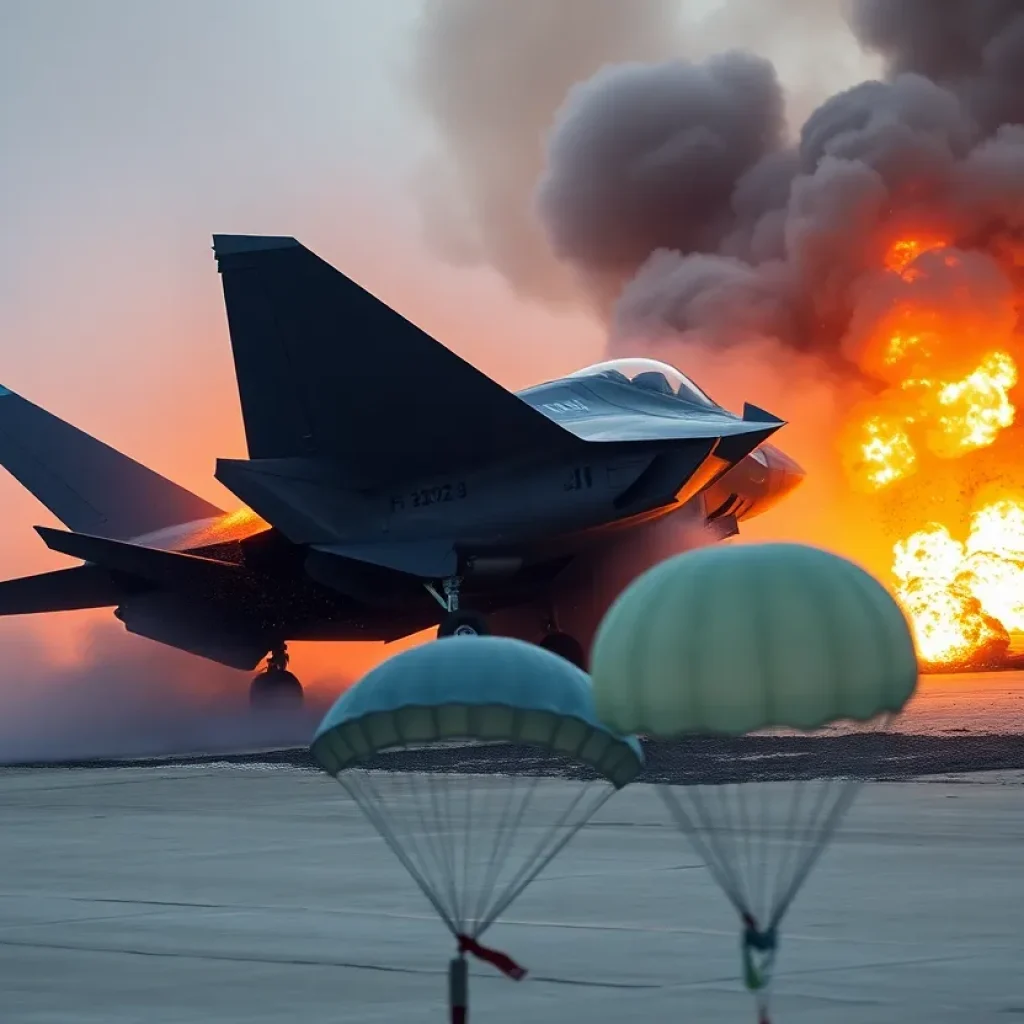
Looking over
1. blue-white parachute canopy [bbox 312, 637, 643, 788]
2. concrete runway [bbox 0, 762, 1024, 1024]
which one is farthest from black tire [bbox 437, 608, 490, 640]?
blue-white parachute canopy [bbox 312, 637, 643, 788]

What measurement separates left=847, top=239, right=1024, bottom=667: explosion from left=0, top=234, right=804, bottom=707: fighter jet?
9635 millimetres

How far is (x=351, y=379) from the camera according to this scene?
34.5 meters

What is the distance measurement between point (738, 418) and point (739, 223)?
17.6 meters

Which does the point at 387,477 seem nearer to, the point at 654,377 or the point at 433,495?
the point at 433,495

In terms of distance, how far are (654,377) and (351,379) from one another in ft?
21.3

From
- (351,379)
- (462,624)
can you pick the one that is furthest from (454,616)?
(351,379)

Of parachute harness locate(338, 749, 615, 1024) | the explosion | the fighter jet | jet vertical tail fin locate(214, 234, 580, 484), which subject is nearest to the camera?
parachute harness locate(338, 749, 615, 1024)

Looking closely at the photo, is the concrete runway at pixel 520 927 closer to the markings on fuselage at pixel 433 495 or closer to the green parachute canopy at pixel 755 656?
the green parachute canopy at pixel 755 656

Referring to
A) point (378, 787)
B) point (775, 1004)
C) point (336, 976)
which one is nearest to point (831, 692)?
point (775, 1004)

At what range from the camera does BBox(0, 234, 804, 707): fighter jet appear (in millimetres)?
34375

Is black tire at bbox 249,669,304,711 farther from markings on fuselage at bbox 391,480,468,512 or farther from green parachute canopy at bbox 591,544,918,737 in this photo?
green parachute canopy at bbox 591,544,918,737

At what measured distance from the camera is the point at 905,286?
153 ft

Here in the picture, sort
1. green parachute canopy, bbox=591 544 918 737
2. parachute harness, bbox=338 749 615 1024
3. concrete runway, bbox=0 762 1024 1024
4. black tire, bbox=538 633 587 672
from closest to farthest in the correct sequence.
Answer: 1. green parachute canopy, bbox=591 544 918 737
2. concrete runway, bbox=0 762 1024 1024
3. parachute harness, bbox=338 749 615 1024
4. black tire, bbox=538 633 587 672

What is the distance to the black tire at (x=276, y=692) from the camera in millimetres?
39250
